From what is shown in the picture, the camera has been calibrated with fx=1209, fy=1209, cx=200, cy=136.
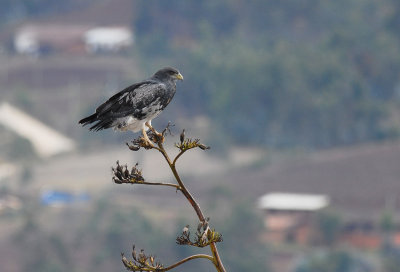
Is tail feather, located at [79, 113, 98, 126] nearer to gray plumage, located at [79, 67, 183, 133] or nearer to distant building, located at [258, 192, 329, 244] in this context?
gray plumage, located at [79, 67, 183, 133]

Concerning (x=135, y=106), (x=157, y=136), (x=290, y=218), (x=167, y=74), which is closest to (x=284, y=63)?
(x=290, y=218)

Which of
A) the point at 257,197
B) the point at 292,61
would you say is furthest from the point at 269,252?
the point at 292,61

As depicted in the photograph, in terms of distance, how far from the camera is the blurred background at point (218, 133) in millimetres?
41875

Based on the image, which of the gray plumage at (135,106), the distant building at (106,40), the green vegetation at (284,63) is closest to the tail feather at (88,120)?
the gray plumage at (135,106)

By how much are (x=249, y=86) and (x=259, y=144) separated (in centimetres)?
342

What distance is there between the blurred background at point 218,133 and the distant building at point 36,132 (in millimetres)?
100

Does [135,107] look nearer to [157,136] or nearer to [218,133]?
[157,136]

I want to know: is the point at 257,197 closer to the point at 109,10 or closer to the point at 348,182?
the point at 348,182

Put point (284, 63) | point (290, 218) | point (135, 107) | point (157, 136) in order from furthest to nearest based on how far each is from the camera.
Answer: point (284, 63), point (290, 218), point (135, 107), point (157, 136)

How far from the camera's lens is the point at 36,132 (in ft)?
188

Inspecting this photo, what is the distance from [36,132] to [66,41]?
13.7 metres

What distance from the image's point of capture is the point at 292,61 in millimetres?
59375

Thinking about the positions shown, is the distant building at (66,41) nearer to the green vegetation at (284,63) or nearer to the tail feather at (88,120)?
the green vegetation at (284,63)

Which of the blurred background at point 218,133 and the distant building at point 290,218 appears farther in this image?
the distant building at point 290,218
